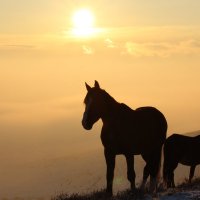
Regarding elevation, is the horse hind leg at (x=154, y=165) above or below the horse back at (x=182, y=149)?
below

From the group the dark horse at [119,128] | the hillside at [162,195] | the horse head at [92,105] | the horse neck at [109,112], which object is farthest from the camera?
the horse neck at [109,112]

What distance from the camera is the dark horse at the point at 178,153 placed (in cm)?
1971

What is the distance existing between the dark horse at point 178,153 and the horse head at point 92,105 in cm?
458

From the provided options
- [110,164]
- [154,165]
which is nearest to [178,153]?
[154,165]

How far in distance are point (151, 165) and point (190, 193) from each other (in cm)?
291

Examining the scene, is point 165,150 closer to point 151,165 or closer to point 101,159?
point 151,165

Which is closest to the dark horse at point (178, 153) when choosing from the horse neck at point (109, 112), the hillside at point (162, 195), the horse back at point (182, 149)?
the horse back at point (182, 149)

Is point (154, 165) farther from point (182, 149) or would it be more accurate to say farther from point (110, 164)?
point (182, 149)

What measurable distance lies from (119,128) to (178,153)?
15.3 feet

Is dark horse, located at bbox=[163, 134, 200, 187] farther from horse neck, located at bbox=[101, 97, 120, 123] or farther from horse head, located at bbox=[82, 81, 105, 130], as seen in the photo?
horse head, located at bbox=[82, 81, 105, 130]

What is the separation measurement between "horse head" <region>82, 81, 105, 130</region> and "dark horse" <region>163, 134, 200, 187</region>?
4584 mm

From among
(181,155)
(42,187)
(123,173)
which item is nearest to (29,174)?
(42,187)

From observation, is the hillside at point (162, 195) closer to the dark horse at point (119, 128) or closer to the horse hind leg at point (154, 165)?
the dark horse at point (119, 128)

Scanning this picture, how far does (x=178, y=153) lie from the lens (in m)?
19.9
